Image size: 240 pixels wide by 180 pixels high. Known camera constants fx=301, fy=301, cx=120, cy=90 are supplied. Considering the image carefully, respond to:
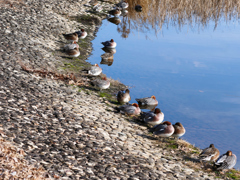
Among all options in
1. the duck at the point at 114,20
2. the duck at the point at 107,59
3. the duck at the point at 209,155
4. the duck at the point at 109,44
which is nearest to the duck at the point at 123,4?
the duck at the point at 114,20

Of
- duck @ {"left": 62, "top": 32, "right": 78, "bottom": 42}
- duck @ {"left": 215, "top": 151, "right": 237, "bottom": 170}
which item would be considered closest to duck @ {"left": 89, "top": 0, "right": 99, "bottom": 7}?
duck @ {"left": 62, "top": 32, "right": 78, "bottom": 42}

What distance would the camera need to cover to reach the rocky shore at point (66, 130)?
6.84 meters

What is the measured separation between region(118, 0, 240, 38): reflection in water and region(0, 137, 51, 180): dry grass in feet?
57.9

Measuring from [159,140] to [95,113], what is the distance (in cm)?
230

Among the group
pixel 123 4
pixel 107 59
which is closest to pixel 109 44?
pixel 107 59

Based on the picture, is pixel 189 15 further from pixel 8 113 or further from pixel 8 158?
pixel 8 158

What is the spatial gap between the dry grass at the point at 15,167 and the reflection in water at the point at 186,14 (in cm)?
1765

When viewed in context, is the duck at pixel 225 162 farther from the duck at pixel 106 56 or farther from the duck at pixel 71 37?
the duck at pixel 71 37

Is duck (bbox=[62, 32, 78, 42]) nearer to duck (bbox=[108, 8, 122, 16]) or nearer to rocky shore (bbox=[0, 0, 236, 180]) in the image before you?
rocky shore (bbox=[0, 0, 236, 180])

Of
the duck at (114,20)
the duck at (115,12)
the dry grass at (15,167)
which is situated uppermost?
the duck at (115,12)

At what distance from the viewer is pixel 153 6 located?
83.3 feet

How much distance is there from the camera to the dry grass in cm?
568

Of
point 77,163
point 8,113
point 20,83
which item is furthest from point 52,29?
point 77,163

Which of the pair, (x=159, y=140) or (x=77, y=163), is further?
(x=159, y=140)
